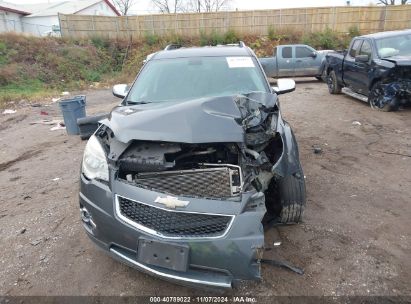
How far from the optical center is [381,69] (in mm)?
7762

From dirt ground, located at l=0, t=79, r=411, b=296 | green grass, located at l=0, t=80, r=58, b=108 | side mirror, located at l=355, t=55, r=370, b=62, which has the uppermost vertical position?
side mirror, located at l=355, t=55, r=370, b=62

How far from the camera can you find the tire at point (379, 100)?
7880 mm

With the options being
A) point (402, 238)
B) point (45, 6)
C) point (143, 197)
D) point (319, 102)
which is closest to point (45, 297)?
point (143, 197)

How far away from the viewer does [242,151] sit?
2637mm

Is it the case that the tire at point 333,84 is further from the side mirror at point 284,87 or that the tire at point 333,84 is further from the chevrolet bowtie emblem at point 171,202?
the chevrolet bowtie emblem at point 171,202

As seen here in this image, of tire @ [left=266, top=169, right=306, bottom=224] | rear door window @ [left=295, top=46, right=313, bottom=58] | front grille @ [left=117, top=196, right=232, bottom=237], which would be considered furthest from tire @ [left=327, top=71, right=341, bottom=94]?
front grille @ [left=117, top=196, right=232, bottom=237]

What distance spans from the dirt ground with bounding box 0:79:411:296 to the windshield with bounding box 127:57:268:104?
1.49 meters

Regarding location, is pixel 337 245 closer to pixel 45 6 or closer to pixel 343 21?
pixel 343 21

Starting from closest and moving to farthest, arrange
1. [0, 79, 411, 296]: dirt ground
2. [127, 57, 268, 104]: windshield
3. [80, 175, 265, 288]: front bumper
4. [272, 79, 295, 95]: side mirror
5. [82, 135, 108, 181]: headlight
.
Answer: [80, 175, 265, 288]: front bumper, [82, 135, 108, 181]: headlight, [0, 79, 411, 296]: dirt ground, [127, 57, 268, 104]: windshield, [272, 79, 295, 95]: side mirror

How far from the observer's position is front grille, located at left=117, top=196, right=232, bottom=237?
2270 millimetres

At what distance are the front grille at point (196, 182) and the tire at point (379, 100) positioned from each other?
6780 mm

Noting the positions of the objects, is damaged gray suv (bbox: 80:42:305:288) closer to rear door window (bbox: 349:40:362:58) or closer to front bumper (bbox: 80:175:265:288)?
front bumper (bbox: 80:175:265:288)

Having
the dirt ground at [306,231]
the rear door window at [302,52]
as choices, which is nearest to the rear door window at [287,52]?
the rear door window at [302,52]

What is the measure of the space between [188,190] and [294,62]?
1365 centimetres
